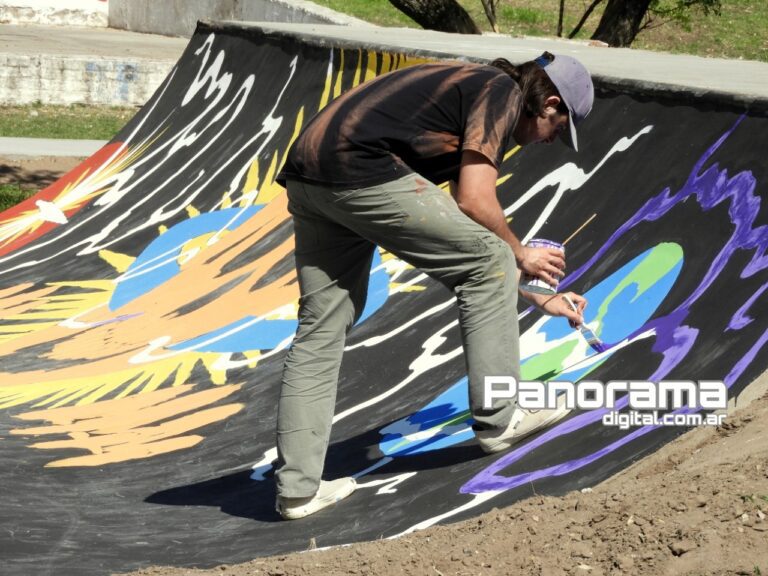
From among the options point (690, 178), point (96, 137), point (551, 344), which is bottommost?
point (96, 137)

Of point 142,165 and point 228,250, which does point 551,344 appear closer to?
point 228,250

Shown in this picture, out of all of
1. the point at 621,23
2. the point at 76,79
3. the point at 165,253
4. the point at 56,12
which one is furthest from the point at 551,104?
the point at 56,12

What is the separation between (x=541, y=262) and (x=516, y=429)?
578 mm

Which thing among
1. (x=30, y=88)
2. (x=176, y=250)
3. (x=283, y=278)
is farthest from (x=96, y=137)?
(x=283, y=278)

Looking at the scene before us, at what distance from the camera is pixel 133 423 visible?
5.58 meters

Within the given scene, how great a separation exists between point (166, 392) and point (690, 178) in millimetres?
2784

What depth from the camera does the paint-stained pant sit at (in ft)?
11.9

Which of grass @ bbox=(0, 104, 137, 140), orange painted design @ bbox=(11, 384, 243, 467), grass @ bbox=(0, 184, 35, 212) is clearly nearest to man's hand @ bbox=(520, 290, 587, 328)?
orange painted design @ bbox=(11, 384, 243, 467)

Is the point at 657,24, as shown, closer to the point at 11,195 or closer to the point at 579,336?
the point at 11,195

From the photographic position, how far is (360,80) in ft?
26.4

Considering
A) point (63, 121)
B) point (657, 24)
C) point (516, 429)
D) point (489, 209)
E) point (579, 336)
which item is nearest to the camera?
point (489, 209)

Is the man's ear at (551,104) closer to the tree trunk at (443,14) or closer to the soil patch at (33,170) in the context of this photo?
the soil patch at (33,170)

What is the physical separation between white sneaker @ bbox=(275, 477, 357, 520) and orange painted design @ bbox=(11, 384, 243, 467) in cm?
125

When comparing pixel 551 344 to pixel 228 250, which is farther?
pixel 228 250
